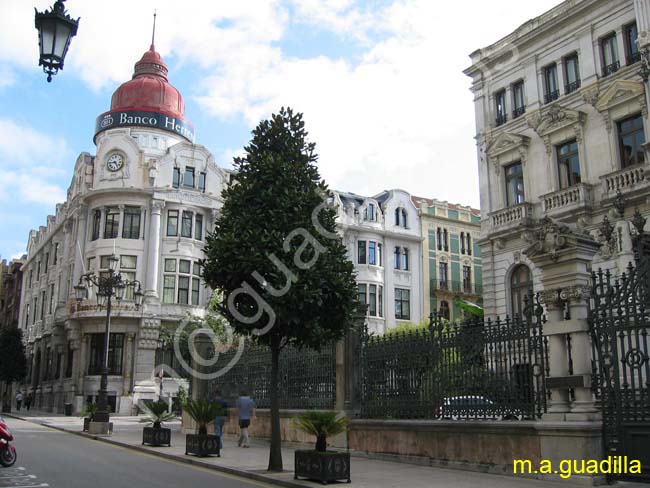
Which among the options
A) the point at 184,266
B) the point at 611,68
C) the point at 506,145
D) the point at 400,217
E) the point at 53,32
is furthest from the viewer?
the point at 400,217

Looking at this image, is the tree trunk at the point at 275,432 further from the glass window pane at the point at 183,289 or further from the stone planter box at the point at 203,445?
the glass window pane at the point at 183,289

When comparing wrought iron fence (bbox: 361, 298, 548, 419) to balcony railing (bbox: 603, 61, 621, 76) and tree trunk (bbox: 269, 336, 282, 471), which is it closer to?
tree trunk (bbox: 269, 336, 282, 471)

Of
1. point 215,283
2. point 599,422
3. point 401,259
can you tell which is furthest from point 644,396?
point 401,259

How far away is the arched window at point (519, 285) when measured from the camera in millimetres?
27953

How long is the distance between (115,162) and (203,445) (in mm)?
35557

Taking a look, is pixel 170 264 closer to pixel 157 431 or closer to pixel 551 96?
pixel 157 431

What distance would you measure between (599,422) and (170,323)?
38.3 m

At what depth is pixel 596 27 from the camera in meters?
26.4

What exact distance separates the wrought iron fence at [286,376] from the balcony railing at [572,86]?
53.6ft

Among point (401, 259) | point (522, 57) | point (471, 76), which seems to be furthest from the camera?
point (401, 259)

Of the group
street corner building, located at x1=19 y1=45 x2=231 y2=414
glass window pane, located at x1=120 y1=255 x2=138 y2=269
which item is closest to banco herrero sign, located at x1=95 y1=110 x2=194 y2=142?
street corner building, located at x1=19 y1=45 x2=231 y2=414

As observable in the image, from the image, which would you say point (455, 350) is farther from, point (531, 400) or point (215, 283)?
point (215, 283)

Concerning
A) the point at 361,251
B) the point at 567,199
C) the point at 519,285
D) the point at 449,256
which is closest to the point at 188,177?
the point at 361,251

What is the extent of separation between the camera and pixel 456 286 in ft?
192
